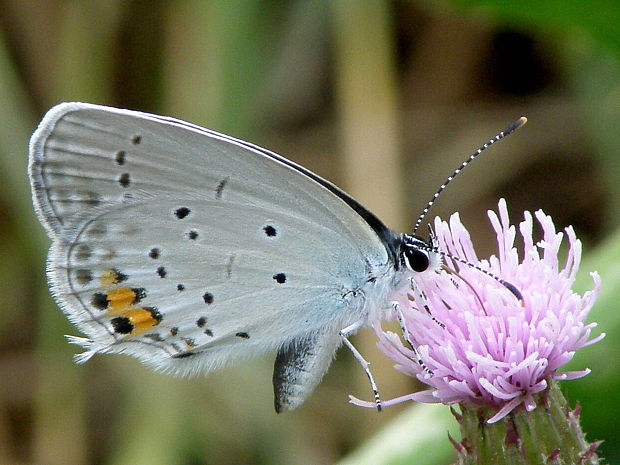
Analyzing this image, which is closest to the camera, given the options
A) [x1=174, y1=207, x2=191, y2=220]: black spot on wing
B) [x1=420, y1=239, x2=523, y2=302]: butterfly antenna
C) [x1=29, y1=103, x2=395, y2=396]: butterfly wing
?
[x1=420, y1=239, x2=523, y2=302]: butterfly antenna

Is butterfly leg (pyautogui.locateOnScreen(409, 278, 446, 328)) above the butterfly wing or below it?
below

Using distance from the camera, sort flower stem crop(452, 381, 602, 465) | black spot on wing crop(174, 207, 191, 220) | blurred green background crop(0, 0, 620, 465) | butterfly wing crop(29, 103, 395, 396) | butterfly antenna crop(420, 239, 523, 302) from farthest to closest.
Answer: blurred green background crop(0, 0, 620, 465), black spot on wing crop(174, 207, 191, 220), butterfly wing crop(29, 103, 395, 396), butterfly antenna crop(420, 239, 523, 302), flower stem crop(452, 381, 602, 465)

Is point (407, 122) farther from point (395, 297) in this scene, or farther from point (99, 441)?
→ point (395, 297)

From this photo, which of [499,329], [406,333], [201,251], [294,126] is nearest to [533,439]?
[499,329]

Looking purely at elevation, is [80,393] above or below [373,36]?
below

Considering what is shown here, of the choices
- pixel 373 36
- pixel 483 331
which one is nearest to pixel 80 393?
pixel 373 36

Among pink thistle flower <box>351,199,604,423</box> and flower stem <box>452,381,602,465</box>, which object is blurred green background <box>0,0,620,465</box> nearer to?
pink thistle flower <box>351,199,604,423</box>

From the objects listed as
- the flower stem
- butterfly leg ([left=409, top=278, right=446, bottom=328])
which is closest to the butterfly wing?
butterfly leg ([left=409, top=278, right=446, bottom=328])

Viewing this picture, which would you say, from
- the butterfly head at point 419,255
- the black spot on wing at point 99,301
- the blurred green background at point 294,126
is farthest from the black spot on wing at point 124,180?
the blurred green background at point 294,126
